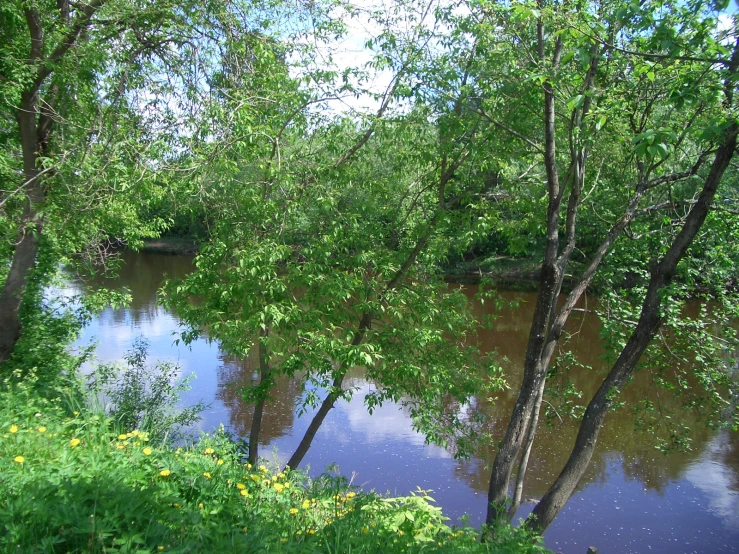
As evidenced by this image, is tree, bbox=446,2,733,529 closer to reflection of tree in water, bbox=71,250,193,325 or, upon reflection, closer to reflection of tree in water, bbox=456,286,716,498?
reflection of tree in water, bbox=456,286,716,498

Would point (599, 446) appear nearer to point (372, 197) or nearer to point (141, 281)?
point (372, 197)

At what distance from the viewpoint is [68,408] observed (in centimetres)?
579

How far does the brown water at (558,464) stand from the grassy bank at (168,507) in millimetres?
3386

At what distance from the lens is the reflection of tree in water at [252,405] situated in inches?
424

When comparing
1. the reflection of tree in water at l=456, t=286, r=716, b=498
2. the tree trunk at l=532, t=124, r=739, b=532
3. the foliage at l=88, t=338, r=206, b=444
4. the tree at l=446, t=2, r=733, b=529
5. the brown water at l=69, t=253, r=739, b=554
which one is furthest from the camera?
the reflection of tree in water at l=456, t=286, r=716, b=498

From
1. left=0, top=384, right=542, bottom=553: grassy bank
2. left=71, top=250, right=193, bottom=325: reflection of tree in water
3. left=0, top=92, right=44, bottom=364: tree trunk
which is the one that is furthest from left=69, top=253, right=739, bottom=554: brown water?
left=0, top=384, right=542, bottom=553: grassy bank

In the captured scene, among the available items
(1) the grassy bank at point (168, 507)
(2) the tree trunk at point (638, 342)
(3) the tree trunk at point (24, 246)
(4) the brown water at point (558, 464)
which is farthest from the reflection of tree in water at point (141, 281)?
(2) the tree trunk at point (638, 342)

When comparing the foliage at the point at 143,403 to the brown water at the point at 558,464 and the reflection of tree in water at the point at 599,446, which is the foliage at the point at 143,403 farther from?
the reflection of tree in water at the point at 599,446

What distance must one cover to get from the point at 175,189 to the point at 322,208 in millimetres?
1420

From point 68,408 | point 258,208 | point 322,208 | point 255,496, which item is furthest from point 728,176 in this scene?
point 68,408

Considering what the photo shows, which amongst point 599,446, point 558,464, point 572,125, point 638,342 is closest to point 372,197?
point 572,125

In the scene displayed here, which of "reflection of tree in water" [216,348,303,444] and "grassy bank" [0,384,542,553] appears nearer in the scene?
"grassy bank" [0,384,542,553]

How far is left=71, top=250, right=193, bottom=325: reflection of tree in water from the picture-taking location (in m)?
17.8

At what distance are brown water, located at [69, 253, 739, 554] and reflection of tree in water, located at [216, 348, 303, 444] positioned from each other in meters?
0.03
